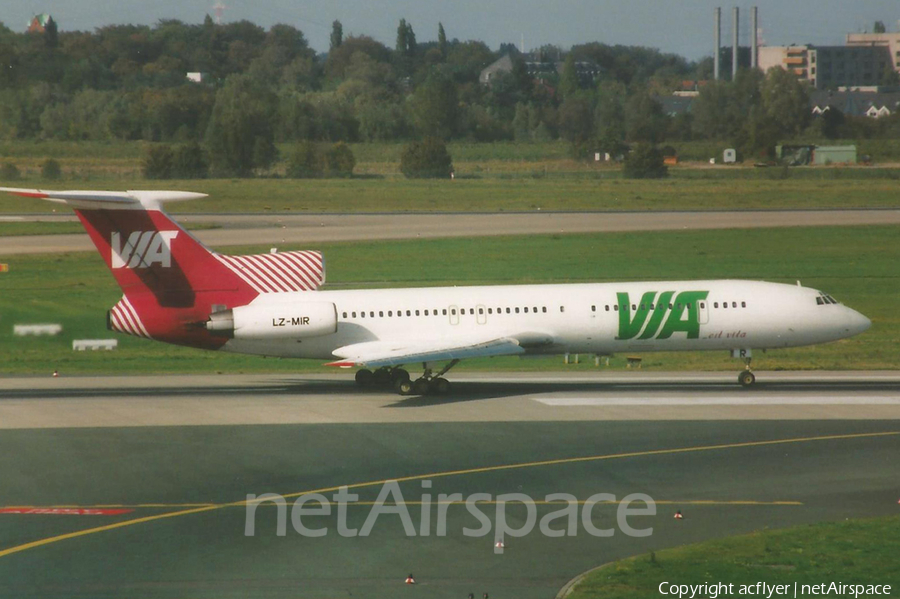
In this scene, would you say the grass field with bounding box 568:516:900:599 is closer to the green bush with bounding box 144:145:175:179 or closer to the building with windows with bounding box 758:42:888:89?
the green bush with bounding box 144:145:175:179

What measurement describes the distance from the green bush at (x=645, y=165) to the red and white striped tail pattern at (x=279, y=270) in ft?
180

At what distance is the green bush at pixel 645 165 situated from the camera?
3548 inches

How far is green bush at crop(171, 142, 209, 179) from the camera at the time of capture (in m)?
72.8

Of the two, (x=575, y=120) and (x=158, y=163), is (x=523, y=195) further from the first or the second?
(x=575, y=120)

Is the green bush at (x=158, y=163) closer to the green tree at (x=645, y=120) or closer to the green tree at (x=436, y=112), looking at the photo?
the green tree at (x=436, y=112)

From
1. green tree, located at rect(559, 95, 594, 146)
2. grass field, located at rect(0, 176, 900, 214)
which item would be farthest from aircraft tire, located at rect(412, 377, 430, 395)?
green tree, located at rect(559, 95, 594, 146)

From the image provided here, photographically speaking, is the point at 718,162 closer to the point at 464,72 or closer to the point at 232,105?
the point at 232,105

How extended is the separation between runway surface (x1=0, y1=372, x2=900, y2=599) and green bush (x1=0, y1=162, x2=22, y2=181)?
30.9 meters

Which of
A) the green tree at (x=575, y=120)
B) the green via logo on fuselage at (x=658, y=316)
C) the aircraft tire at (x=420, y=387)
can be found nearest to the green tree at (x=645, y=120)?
the green tree at (x=575, y=120)

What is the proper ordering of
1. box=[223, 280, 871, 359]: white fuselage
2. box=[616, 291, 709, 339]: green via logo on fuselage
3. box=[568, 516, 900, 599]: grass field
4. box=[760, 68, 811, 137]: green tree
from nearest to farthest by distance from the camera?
1. box=[568, 516, 900, 599]: grass field
2. box=[223, 280, 871, 359]: white fuselage
3. box=[616, 291, 709, 339]: green via logo on fuselage
4. box=[760, 68, 811, 137]: green tree

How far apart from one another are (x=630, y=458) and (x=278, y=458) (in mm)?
8727

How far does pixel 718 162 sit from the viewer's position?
3787 inches

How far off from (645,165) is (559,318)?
5480 cm

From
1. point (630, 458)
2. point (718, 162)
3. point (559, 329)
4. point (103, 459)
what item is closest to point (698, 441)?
point (630, 458)
